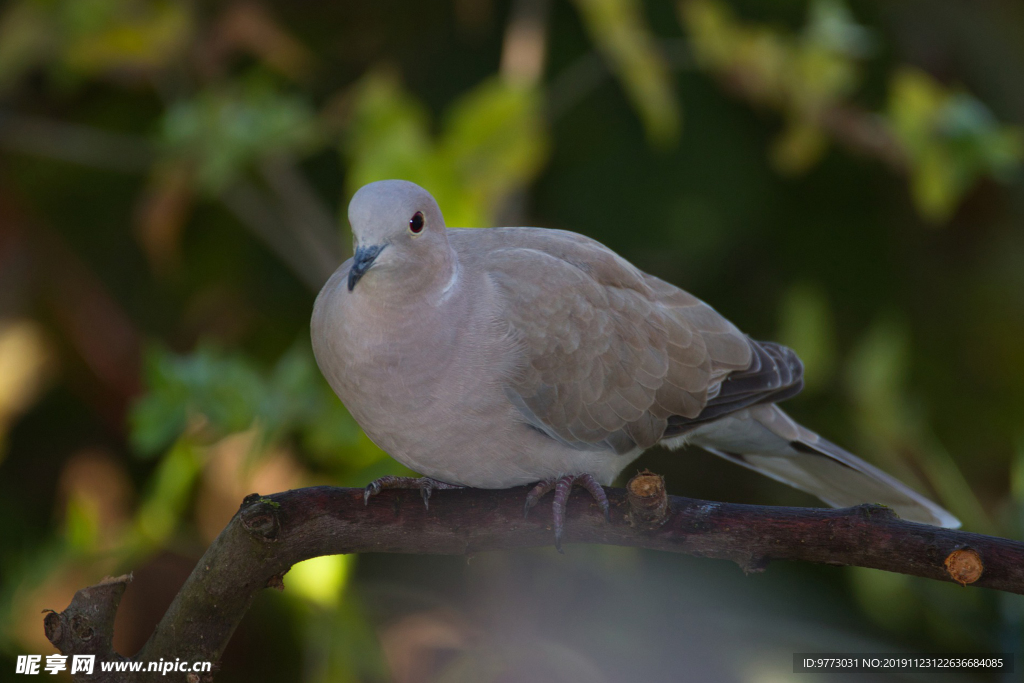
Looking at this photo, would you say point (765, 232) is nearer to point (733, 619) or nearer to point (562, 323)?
point (733, 619)

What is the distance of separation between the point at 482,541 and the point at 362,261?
1.43 feet

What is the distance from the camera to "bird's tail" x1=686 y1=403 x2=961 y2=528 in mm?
1778

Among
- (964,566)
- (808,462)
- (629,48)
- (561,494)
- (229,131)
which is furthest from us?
(629,48)

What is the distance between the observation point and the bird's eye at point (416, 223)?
4.28 feet

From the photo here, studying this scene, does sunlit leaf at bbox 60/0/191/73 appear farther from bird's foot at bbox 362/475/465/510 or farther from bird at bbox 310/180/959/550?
bird's foot at bbox 362/475/465/510

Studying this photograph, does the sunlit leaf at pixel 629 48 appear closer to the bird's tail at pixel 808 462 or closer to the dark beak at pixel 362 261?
the bird's tail at pixel 808 462

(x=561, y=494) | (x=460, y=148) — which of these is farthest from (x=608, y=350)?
(x=460, y=148)

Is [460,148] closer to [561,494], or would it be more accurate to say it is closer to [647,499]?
[561,494]

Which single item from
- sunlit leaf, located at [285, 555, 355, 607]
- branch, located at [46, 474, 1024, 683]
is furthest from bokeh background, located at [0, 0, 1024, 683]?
branch, located at [46, 474, 1024, 683]

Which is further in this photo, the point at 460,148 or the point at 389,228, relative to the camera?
the point at 460,148

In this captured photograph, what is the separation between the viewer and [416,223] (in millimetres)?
1324

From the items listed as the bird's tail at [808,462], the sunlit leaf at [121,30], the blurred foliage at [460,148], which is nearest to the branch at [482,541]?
the bird's tail at [808,462]

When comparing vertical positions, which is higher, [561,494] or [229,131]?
[229,131]

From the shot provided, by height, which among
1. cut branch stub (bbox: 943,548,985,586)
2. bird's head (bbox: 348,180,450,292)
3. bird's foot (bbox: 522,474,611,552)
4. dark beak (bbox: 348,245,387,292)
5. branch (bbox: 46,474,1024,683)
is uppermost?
bird's head (bbox: 348,180,450,292)
